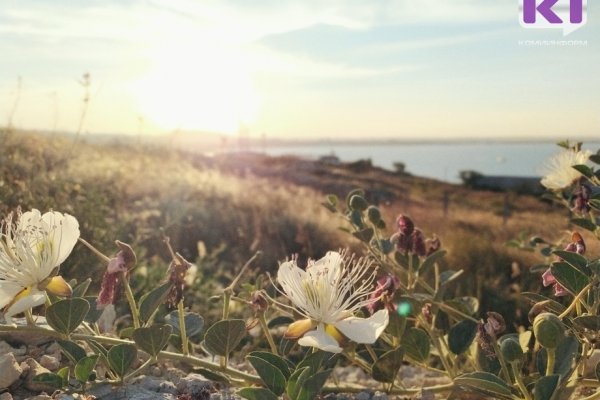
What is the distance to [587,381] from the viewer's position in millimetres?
2199

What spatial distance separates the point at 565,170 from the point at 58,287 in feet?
6.13

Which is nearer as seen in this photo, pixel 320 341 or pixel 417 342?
pixel 320 341

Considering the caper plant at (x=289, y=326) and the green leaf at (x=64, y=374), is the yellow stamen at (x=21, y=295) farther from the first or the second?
the green leaf at (x=64, y=374)

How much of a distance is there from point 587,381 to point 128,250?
4.59 ft

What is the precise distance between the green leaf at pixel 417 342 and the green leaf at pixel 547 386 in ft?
2.03

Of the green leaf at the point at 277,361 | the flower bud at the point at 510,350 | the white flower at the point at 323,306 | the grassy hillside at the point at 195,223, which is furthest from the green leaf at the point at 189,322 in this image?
the grassy hillside at the point at 195,223

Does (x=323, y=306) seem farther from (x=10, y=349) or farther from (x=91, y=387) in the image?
(x=10, y=349)

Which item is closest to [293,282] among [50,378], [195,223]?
[50,378]

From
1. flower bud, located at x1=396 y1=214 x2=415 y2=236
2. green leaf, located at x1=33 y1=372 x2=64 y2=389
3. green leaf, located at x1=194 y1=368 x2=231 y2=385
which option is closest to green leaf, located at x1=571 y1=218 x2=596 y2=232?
flower bud, located at x1=396 y1=214 x2=415 y2=236

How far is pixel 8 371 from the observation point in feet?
7.04

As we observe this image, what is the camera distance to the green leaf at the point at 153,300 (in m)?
1.95

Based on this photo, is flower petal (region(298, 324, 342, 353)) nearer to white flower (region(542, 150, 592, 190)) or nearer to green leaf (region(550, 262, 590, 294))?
green leaf (region(550, 262, 590, 294))

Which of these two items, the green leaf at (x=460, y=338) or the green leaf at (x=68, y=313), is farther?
the green leaf at (x=460, y=338)

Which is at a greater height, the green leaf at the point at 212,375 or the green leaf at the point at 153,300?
the green leaf at the point at 153,300
